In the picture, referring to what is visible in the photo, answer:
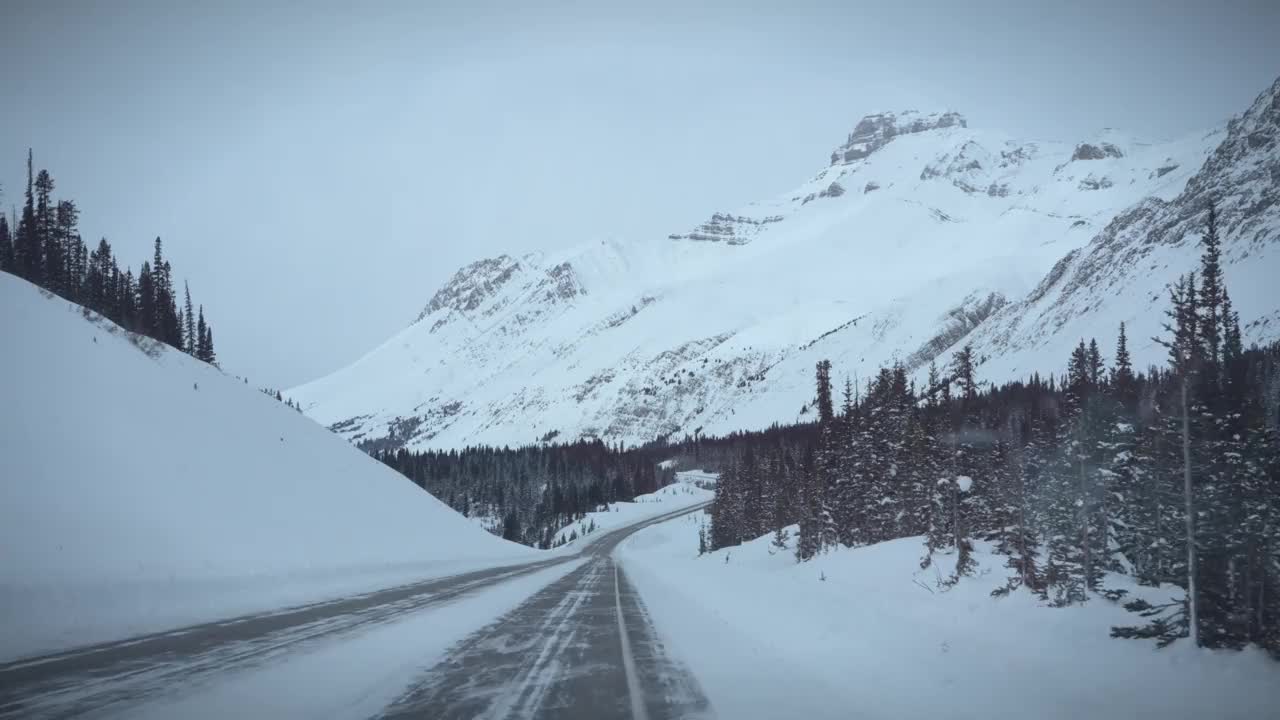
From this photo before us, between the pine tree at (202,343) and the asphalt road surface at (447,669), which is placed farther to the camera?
the pine tree at (202,343)

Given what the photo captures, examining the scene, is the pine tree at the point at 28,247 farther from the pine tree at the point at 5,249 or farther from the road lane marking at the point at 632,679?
the road lane marking at the point at 632,679

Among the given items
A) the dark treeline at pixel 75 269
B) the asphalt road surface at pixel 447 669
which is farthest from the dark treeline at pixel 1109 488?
the dark treeline at pixel 75 269

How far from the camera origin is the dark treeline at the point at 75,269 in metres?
49.7

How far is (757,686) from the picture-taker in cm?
915

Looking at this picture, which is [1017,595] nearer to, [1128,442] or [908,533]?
[1128,442]

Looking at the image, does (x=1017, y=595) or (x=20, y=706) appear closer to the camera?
(x=20, y=706)

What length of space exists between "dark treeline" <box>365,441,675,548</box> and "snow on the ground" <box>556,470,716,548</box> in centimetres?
371

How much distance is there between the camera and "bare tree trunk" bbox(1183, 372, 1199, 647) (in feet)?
34.5

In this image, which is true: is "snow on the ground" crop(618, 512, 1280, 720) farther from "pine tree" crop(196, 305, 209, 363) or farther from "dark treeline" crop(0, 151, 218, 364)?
"pine tree" crop(196, 305, 209, 363)

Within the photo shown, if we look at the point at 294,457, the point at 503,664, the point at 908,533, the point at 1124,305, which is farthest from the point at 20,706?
the point at 1124,305

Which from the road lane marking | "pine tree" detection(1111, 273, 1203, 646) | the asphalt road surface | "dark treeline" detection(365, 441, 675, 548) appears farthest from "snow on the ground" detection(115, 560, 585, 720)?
"dark treeline" detection(365, 441, 675, 548)

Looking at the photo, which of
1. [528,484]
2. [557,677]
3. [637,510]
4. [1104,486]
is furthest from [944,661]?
[528,484]

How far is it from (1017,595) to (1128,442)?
475 inches

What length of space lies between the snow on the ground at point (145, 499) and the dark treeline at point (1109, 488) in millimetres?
17322
